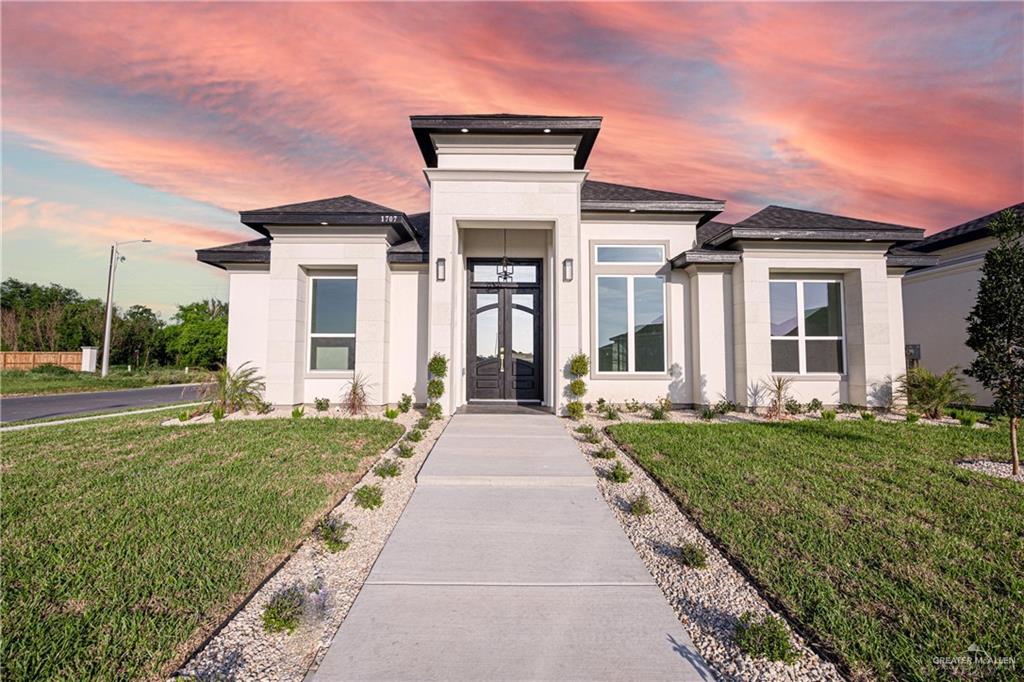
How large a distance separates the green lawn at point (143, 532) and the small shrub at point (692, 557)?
305 centimetres

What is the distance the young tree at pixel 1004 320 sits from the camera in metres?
5.49

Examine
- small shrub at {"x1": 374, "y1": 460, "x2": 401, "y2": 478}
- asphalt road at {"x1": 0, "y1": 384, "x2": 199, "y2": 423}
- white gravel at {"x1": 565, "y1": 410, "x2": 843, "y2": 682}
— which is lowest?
white gravel at {"x1": 565, "y1": 410, "x2": 843, "y2": 682}

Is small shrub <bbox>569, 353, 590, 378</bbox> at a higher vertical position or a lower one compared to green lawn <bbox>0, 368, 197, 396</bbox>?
higher

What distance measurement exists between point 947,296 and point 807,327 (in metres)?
5.74

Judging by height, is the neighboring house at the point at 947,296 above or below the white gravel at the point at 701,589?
above

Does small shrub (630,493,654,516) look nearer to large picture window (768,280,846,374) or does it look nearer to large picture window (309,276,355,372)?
large picture window (768,280,846,374)

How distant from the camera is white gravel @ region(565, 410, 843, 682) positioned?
2.19 meters

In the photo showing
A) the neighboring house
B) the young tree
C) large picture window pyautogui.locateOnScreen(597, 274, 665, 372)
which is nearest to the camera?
the young tree

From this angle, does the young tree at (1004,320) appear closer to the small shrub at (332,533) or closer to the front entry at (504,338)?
the front entry at (504,338)

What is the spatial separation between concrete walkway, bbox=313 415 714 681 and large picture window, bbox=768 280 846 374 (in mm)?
7614

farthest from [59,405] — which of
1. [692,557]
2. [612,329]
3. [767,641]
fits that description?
[767,641]

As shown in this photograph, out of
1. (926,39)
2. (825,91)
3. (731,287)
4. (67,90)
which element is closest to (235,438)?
(67,90)

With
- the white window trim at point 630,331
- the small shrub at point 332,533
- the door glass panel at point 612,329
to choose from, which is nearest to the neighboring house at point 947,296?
the white window trim at point 630,331

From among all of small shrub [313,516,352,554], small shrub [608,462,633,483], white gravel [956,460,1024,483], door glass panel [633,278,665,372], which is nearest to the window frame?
door glass panel [633,278,665,372]
